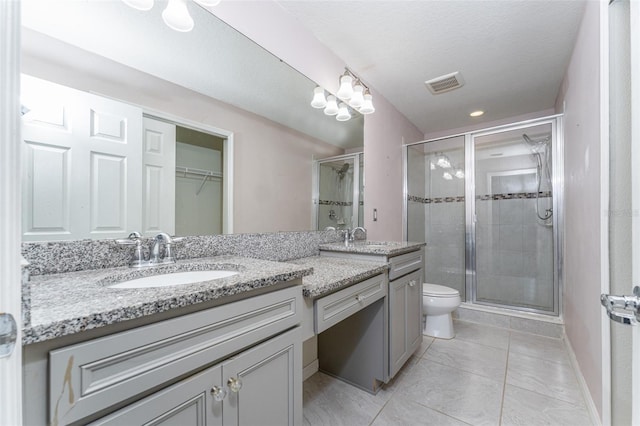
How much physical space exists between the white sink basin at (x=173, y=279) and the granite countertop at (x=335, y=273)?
0.31 meters

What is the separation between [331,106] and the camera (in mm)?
2020

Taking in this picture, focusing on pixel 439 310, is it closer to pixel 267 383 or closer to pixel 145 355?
pixel 267 383

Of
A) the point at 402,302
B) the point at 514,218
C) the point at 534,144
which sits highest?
the point at 534,144

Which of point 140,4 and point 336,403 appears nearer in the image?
point 140,4

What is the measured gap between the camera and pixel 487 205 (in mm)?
3143

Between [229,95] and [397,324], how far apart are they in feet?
5.39

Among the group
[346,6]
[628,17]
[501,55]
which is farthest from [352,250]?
[501,55]

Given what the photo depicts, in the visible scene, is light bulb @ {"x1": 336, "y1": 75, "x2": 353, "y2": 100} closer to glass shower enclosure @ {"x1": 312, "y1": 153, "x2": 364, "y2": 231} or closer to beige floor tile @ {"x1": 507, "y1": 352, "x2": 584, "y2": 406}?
glass shower enclosure @ {"x1": 312, "y1": 153, "x2": 364, "y2": 231}

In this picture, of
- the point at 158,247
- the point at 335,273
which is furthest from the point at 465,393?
the point at 158,247

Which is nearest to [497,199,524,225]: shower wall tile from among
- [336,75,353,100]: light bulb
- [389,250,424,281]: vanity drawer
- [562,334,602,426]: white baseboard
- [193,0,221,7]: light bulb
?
[562,334,602,426]: white baseboard

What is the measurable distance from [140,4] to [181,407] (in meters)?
1.41

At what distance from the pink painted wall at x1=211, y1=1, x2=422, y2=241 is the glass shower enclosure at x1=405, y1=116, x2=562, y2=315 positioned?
0.33 metres

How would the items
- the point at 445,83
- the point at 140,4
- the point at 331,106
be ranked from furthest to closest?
the point at 445,83 → the point at 331,106 → the point at 140,4

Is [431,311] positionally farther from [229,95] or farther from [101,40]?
[101,40]
